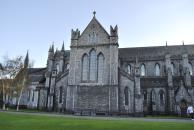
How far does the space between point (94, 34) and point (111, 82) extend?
11.4 metres

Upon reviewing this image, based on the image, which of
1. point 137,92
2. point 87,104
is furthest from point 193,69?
point 87,104

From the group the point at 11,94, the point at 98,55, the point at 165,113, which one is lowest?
the point at 165,113

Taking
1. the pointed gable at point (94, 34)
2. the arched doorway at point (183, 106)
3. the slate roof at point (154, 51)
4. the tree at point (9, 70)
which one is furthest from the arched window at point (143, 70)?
the tree at point (9, 70)

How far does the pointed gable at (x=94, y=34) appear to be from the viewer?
44312 mm

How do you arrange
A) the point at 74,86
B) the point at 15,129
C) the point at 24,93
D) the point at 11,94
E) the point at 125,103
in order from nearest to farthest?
the point at 15,129 < the point at 125,103 < the point at 74,86 < the point at 11,94 < the point at 24,93

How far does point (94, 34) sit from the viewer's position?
4519 centimetres

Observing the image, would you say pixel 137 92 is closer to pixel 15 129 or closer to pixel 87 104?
pixel 87 104

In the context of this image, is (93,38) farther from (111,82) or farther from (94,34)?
(111,82)

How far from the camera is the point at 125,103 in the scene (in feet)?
133

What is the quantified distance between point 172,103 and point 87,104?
18034 mm

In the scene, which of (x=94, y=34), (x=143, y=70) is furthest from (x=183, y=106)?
(x=94, y=34)

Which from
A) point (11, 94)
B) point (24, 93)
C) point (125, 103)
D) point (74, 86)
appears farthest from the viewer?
point (24, 93)

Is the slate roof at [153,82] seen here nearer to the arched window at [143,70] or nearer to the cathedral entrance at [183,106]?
the arched window at [143,70]

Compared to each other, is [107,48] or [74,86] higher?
[107,48]
